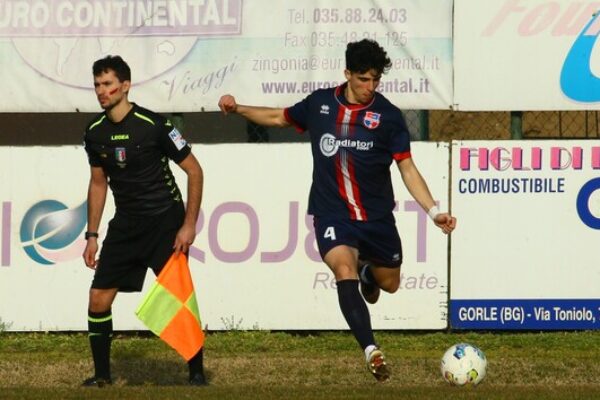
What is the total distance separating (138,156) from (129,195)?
29 cm

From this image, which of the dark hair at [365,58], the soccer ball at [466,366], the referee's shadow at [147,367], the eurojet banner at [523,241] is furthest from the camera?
the eurojet banner at [523,241]

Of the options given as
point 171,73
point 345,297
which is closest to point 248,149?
point 171,73

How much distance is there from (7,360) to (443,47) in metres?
4.40

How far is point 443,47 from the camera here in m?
12.0

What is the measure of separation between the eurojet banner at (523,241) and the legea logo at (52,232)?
10.6ft

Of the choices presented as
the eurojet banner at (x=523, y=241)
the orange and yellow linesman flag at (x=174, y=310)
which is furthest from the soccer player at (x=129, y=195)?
the eurojet banner at (x=523, y=241)

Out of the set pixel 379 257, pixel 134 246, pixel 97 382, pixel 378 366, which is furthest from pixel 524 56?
pixel 97 382

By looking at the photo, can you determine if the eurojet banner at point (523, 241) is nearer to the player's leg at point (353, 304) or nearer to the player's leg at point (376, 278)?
the player's leg at point (376, 278)

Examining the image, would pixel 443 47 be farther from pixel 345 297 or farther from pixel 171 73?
pixel 345 297

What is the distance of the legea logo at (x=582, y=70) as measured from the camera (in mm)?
11898

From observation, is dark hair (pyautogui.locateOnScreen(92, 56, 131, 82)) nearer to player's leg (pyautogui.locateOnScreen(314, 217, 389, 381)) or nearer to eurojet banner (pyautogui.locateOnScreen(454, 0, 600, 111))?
player's leg (pyautogui.locateOnScreen(314, 217, 389, 381))

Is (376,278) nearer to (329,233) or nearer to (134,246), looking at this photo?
(329,233)

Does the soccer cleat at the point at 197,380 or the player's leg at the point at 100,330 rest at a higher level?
the player's leg at the point at 100,330

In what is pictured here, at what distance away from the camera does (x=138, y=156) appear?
9.33 m
